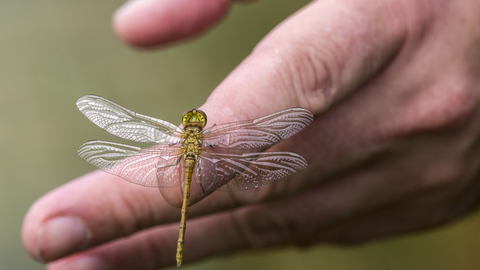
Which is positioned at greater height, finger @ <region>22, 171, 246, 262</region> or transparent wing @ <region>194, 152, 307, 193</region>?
transparent wing @ <region>194, 152, 307, 193</region>

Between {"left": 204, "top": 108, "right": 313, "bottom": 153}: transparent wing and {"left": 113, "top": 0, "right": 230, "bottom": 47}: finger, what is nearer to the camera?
{"left": 204, "top": 108, "right": 313, "bottom": 153}: transparent wing

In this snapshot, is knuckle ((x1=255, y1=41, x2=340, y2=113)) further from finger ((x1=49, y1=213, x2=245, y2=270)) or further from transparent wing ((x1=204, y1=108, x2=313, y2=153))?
finger ((x1=49, y1=213, x2=245, y2=270))

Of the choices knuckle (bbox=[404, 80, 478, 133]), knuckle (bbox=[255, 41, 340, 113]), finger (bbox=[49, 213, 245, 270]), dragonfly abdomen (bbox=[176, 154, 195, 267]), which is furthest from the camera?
finger (bbox=[49, 213, 245, 270])

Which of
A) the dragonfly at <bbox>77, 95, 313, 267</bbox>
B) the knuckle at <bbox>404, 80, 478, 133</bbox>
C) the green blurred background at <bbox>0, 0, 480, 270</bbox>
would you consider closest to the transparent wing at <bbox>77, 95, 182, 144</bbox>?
the dragonfly at <bbox>77, 95, 313, 267</bbox>

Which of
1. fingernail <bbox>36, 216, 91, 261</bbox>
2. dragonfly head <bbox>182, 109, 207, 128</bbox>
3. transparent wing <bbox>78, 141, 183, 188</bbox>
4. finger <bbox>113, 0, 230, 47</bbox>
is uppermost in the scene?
finger <bbox>113, 0, 230, 47</bbox>

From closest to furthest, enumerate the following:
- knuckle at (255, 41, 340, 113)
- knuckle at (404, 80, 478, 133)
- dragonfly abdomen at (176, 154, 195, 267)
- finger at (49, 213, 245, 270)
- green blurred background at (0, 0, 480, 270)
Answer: dragonfly abdomen at (176, 154, 195, 267) < knuckle at (255, 41, 340, 113) < knuckle at (404, 80, 478, 133) < finger at (49, 213, 245, 270) < green blurred background at (0, 0, 480, 270)

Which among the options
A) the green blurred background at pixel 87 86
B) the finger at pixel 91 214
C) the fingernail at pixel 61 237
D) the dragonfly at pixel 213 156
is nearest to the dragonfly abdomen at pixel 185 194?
the dragonfly at pixel 213 156
